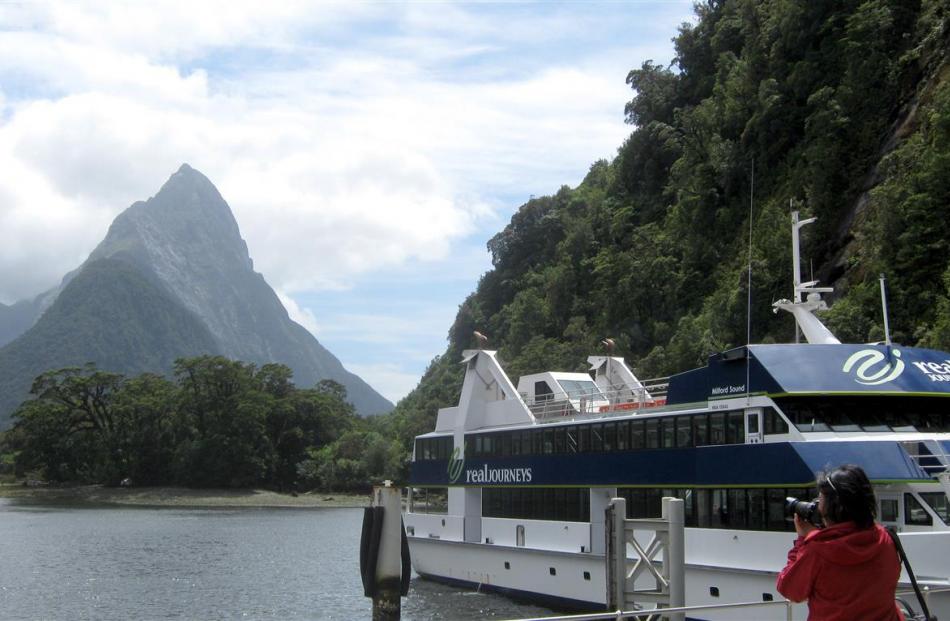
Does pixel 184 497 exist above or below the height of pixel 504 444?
below


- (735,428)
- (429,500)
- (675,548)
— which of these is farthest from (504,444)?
(675,548)

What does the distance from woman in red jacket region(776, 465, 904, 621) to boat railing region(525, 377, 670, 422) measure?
19.9 metres

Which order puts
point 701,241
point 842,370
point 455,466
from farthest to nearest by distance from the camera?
point 701,241, point 455,466, point 842,370

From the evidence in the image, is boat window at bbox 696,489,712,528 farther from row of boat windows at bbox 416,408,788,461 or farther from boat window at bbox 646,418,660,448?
boat window at bbox 646,418,660,448

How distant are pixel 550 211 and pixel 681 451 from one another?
86.0 m

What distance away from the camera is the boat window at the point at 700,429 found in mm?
21484

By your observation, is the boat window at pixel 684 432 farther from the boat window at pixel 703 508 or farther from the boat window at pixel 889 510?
the boat window at pixel 889 510

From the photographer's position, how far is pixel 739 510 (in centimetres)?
2038

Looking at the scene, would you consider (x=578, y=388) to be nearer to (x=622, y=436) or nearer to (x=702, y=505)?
(x=622, y=436)

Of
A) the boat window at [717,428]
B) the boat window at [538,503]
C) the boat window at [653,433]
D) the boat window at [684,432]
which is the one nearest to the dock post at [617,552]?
the boat window at [717,428]

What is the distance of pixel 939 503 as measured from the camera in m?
17.9

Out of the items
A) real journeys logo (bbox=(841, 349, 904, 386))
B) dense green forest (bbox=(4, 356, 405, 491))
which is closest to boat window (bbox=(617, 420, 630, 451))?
real journeys logo (bbox=(841, 349, 904, 386))

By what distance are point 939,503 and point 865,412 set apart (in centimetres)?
240

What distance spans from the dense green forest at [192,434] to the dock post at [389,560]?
87008mm
